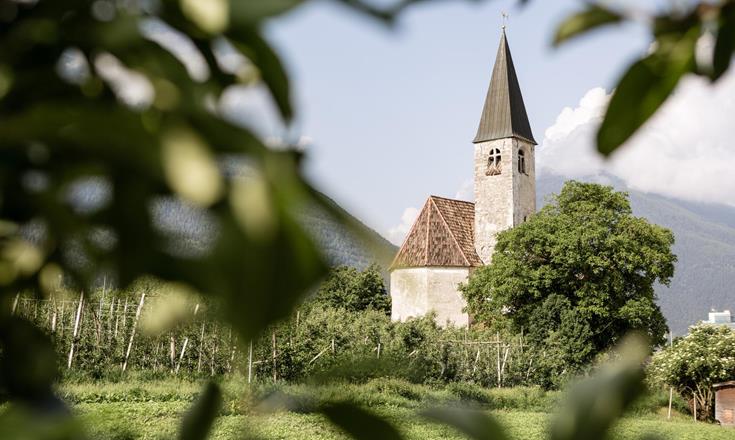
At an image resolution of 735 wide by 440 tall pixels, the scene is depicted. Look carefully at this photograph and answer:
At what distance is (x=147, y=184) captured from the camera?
0.27 m

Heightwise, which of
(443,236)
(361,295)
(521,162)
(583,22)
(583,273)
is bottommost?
(583,22)

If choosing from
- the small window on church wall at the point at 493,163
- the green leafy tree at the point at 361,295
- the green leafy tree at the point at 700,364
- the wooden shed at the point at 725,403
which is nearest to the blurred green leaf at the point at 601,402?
the wooden shed at the point at 725,403

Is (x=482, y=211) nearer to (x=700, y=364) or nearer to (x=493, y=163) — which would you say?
(x=493, y=163)

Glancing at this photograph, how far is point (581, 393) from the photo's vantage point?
32cm

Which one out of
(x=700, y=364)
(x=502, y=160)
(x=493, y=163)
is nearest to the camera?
(x=700, y=364)

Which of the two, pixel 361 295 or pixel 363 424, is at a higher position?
pixel 361 295

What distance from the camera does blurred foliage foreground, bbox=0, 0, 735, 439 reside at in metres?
0.21

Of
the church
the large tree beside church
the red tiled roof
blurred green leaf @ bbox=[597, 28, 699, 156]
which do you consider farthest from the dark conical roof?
blurred green leaf @ bbox=[597, 28, 699, 156]

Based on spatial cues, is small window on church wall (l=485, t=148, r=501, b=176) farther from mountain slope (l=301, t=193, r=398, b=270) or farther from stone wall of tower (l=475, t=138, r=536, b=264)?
mountain slope (l=301, t=193, r=398, b=270)

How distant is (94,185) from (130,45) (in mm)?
55

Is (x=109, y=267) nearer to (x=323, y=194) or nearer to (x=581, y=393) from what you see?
(x=323, y=194)

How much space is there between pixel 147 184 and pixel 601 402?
20 centimetres

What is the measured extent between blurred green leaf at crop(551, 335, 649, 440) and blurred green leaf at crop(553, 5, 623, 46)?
0.25 meters

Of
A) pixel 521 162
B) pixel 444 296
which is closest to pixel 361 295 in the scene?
pixel 444 296
